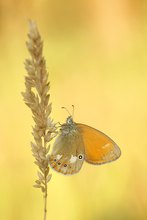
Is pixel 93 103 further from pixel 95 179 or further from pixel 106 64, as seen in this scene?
pixel 95 179

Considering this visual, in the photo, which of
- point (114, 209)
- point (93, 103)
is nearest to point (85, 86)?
point (93, 103)

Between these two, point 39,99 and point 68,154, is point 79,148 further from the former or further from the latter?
point 39,99

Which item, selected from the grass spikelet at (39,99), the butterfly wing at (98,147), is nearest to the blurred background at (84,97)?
the butterfly wing at (98,147)

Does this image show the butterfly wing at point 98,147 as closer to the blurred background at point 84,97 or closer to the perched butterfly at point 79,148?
the perched butterfly at point 79,148

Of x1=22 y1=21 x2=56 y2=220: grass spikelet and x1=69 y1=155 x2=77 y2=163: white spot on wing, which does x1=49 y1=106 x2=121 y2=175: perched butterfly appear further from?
x1=22 y1=21 x2=56 y2=220: grass spikelet

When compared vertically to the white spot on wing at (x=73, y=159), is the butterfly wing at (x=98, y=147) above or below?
above
